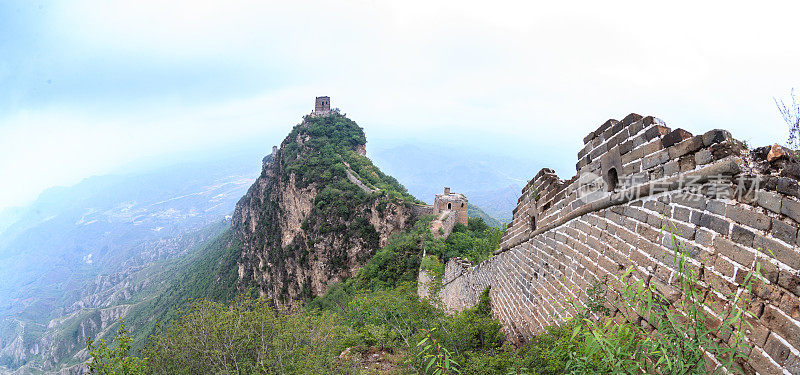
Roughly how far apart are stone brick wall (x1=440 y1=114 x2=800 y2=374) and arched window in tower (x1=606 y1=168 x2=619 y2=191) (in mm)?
11

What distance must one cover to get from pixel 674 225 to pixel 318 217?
1349 inches

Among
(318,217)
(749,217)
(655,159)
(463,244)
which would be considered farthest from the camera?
(318,217)

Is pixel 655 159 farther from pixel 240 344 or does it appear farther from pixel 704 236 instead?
→ pixel 240 344

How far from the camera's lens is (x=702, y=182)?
2.60 meters

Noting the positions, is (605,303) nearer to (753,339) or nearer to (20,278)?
(753,339)

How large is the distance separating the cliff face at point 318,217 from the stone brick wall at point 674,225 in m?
26.1

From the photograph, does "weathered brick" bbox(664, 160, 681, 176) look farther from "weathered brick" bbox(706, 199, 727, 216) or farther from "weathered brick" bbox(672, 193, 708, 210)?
"weathered brick" bbox(706, 199, 727, 216)

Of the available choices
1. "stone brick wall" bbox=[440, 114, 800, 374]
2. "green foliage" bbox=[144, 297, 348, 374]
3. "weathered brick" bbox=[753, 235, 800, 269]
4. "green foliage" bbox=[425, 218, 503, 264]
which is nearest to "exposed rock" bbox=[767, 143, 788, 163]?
"stone brick wall" bbox=[440, 114, 800, 374]

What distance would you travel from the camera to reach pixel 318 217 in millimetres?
35219

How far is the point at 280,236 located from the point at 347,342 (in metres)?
34.4

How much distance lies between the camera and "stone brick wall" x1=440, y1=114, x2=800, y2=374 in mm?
2008

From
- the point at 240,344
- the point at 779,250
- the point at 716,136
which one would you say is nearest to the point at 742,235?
the point at 779,250

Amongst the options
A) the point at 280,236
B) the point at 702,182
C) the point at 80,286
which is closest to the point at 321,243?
the point at 280,236

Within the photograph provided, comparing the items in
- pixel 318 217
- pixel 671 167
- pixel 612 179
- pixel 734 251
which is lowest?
pixel 318 217
